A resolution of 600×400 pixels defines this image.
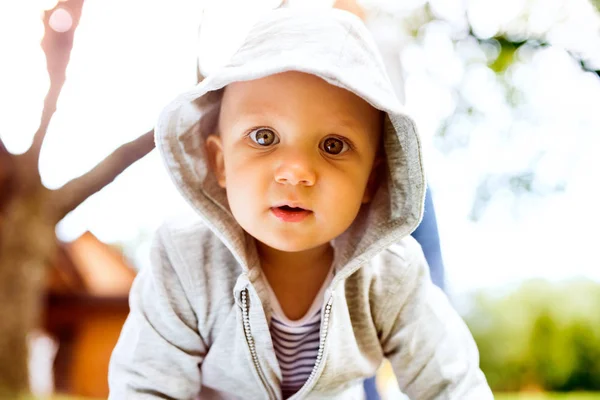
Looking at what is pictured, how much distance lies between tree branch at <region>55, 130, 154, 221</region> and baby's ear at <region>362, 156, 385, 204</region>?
93 centimetres

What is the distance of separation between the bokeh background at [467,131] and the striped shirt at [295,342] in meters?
0.64

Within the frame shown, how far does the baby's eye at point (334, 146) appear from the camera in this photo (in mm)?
671

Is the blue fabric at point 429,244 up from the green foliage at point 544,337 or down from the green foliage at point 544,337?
up

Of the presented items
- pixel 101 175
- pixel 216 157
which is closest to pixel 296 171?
pixel 216 157

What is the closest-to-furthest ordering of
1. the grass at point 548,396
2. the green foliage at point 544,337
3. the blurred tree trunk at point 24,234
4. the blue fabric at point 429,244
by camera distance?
the blue fabric at point 429,244, the blurred tree trunk at point 24,234, the grass at point 548,396, the green foliage at point 544,337

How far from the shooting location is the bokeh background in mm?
1625

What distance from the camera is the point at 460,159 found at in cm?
211

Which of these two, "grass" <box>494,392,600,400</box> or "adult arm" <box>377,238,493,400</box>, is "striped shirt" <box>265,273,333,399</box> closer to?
"adult arm" <box>377,238,493,400</box>

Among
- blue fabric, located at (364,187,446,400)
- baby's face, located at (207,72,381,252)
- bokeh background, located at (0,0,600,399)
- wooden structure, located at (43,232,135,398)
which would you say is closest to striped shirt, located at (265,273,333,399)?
baby's face, located at (207,72,381,252)

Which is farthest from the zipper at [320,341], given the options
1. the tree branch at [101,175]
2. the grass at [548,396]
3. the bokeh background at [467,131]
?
the grass at [548,396]

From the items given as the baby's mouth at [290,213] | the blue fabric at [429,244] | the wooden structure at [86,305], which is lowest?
the wooden structure at [86,305]

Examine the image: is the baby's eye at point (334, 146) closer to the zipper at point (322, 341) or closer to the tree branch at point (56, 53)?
the zipper at point (322, 341)

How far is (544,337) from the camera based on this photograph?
7.83 ft

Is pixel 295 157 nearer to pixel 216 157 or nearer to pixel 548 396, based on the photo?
pixel 216 157
